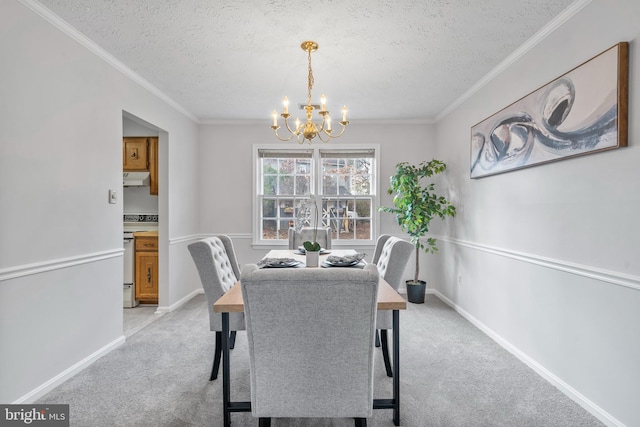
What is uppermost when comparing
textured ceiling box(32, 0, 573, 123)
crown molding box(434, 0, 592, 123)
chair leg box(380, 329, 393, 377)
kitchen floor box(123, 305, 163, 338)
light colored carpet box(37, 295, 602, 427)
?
textured ceiling box(32, 0, 573, 123)

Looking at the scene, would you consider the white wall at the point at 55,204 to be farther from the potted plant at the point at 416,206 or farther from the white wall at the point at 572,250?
the white wall at the point at 572,250

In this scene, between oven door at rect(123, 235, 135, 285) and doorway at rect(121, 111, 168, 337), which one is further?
oven door at rect(123, 235, 135, 285)

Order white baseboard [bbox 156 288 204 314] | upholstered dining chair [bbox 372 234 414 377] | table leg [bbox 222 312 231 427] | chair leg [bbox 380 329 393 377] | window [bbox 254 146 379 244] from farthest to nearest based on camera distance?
window [bbox 254 146 379 244], white baseboard [bbox 156 288 204 314], chair leg [bbox 380 329 393 377], upholstered dining chair [bbox 372 234 414 377], table leg [bbox 222 312 231 427]

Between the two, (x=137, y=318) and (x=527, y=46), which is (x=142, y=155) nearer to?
(x=137, y=318)

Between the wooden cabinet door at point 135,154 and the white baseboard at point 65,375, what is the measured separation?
2.10 m

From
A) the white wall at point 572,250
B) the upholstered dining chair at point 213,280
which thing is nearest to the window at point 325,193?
the white wall at point 572,250

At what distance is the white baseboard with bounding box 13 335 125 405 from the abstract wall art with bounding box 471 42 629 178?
12.0 feet

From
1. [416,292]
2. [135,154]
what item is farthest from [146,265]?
[416,292]

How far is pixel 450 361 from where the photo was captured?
265 centimetres

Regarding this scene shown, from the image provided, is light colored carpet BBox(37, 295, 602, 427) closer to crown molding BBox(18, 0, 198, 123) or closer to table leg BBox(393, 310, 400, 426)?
table leg BBox(393, 310, 400, 426)

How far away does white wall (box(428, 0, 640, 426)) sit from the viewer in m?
1.77

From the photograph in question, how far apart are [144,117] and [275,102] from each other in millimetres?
1428

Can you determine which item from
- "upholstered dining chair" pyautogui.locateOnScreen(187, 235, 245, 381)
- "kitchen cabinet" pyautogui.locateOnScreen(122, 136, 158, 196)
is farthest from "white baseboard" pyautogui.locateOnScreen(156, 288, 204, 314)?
"upholstered dining chair" pyautogui.locateOnScreen(187, 235, 245, 381)

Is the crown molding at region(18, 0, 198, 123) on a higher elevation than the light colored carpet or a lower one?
higher
